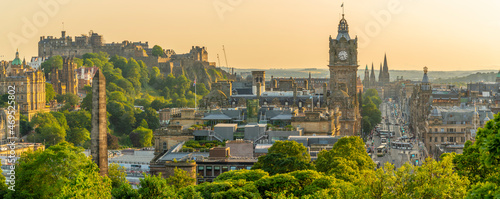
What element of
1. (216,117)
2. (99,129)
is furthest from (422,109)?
(99,129)

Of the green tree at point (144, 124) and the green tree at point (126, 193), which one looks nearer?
the green tree at point (126, 193)

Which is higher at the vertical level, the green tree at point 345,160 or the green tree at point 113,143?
the green tree at point 345,160

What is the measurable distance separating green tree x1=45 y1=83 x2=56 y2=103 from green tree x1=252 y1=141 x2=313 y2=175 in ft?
332

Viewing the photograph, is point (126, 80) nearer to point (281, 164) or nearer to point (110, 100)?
point (110, 100)

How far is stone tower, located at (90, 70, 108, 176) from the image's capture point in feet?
182

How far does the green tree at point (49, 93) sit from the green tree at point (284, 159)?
101161 mm

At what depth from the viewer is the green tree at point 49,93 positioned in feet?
522

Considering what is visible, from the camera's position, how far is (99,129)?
184 ft

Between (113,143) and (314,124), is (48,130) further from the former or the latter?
(314,124)

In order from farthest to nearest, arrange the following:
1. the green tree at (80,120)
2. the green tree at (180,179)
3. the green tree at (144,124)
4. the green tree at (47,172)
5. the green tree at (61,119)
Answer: the green tree at (144,124) < the green tree at (80,120) < the green tree at (61,119) < the green tree at (180,179) < the green tree at (47,172)

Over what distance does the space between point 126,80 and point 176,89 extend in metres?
18.1

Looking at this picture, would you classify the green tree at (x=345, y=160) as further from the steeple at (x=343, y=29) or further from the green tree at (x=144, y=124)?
the green tree at (x=144, y=124)

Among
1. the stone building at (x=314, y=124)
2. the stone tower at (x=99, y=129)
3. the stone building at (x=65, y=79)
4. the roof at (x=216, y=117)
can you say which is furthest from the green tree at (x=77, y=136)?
the stone tower at (x=99, y=129)

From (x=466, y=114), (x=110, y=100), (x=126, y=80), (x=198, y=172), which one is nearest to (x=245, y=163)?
(x=198, y=172)
